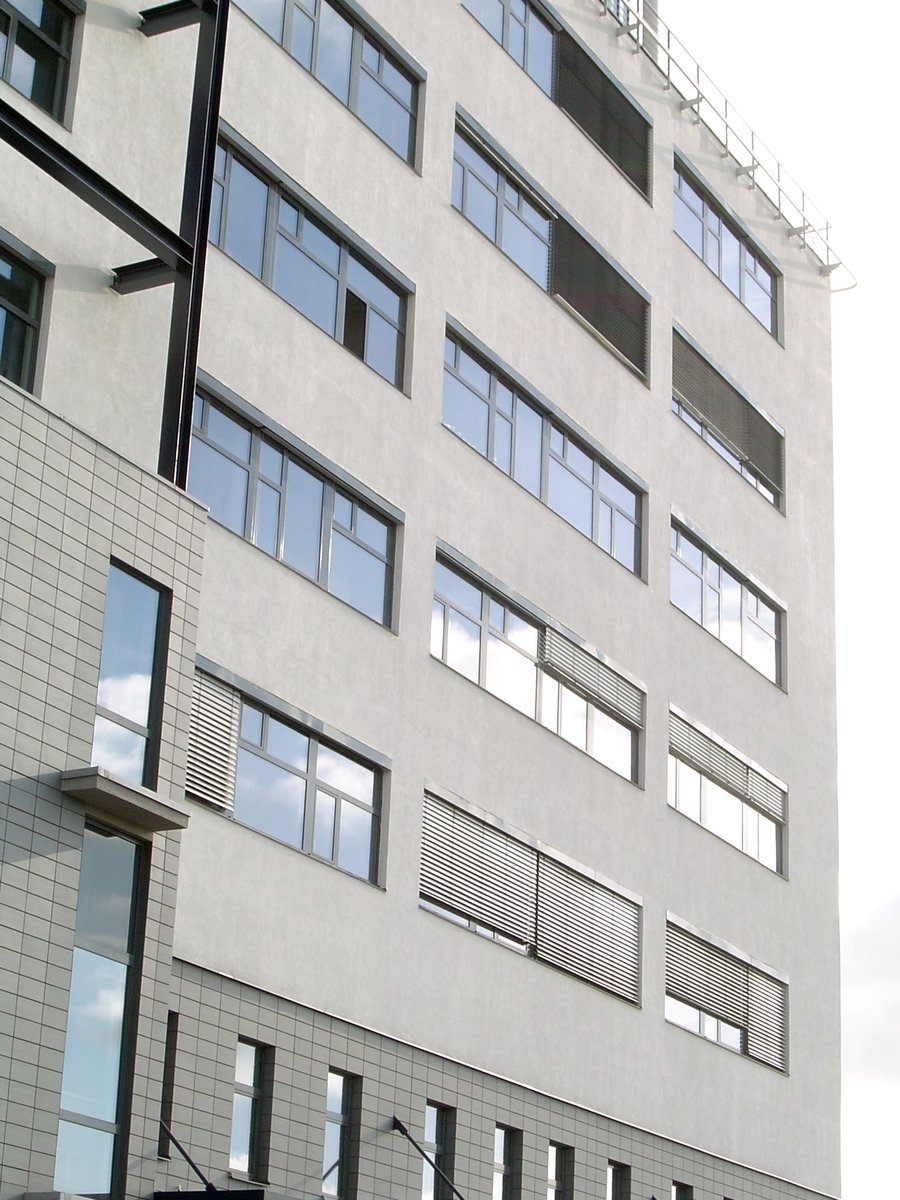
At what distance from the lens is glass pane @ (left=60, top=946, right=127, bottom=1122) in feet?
55.2

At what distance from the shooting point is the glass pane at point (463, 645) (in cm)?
2609

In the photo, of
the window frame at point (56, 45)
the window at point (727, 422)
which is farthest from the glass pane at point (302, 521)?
the window at point (727, 422)

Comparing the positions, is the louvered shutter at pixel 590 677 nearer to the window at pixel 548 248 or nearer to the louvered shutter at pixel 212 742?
the window at pixel 548 248

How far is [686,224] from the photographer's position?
115 feet

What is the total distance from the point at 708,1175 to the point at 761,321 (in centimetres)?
1665

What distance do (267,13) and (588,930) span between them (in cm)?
1344

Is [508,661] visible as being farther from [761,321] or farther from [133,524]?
[761,321]

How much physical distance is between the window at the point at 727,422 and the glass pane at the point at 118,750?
57.4ft

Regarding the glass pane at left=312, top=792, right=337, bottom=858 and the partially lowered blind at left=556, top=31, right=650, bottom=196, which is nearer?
the glass pane at left=312, top=792, right=337, bottom=858

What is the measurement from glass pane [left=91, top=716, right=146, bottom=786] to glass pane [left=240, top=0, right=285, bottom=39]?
1053cm

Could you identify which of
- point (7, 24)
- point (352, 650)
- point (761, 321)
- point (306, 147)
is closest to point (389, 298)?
point (306, 147)

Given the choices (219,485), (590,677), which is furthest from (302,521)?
(590,677)

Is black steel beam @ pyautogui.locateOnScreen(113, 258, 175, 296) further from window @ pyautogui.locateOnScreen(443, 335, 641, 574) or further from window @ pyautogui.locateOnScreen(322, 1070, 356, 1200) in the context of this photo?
window @ pyautogui.locateOnScreen(322, 1070, 356, 1200)

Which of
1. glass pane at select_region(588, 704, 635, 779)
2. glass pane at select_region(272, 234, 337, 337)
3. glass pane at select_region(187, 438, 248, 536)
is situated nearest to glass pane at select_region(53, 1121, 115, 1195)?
glass pane at select_region(187, 438, 248, 536)
